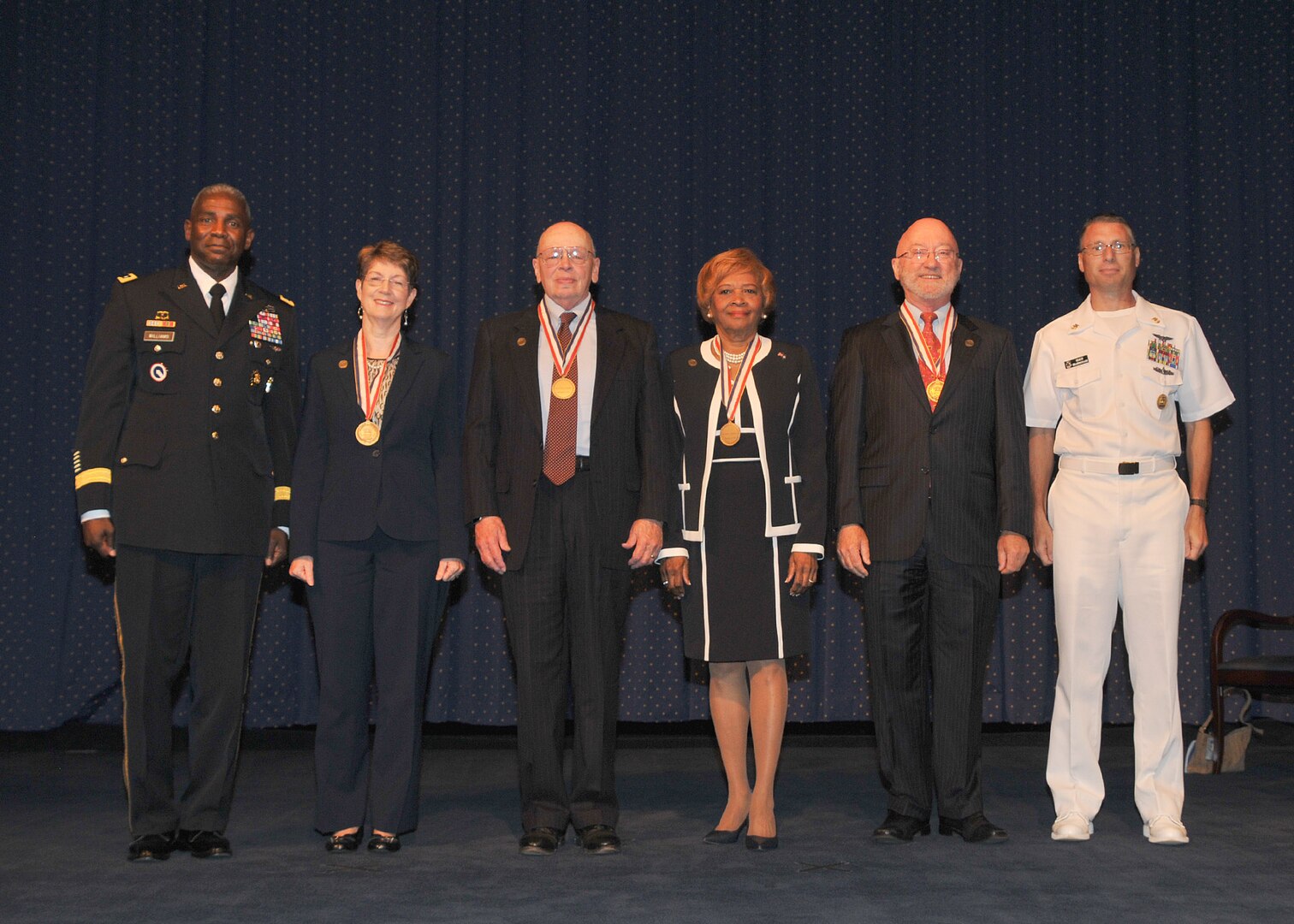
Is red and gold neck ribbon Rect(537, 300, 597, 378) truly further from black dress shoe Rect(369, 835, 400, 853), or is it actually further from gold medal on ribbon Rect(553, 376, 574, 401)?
black dress shoe Rect(369, 835, 400, 853)

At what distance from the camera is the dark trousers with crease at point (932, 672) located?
343 centimetres

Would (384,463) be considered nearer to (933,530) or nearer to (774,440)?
(774,440)

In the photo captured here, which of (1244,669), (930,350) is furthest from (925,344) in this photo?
(1244,669)

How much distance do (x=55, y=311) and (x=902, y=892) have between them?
4.58 meters

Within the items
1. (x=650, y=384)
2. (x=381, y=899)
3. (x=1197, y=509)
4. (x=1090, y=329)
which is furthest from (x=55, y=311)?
(x=1197, y=509)

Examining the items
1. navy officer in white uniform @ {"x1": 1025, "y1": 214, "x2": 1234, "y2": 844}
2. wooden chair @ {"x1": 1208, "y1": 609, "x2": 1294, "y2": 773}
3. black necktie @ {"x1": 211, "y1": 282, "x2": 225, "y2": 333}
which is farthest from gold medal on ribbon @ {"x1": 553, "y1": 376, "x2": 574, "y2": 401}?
wooden chair @ {"x1": 1208, "y1": 609, "x2": 1294, "y2": 773}

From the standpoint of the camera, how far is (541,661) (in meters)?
3.37

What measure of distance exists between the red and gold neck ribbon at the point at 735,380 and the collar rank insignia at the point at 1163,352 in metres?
1.22

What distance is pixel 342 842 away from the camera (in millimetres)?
3287

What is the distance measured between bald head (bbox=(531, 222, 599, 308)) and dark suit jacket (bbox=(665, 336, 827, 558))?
1.36 feet

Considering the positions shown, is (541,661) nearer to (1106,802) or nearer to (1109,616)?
(1109,616)

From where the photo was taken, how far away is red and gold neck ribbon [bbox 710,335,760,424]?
11.3 ft

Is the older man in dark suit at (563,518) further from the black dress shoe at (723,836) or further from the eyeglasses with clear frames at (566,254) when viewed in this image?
the black dress shoe at (723,836)

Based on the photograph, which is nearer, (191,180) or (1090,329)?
(1090,329)
